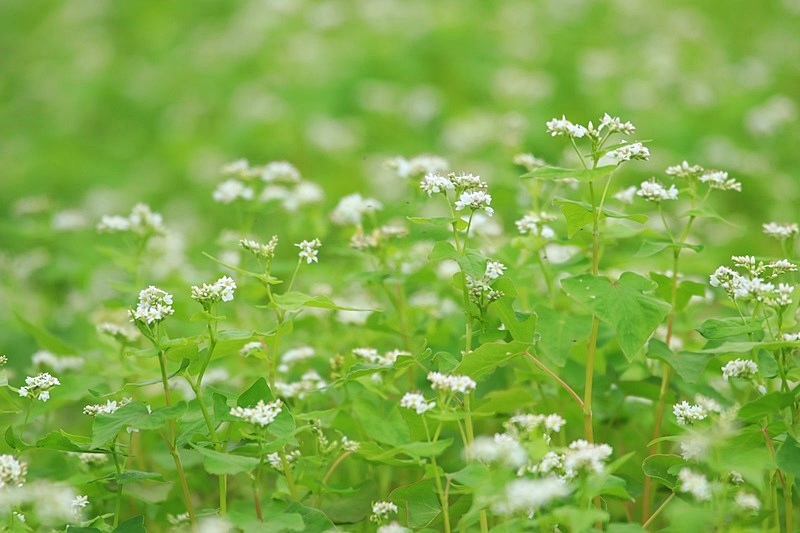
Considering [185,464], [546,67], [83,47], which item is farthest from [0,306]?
[83,47]

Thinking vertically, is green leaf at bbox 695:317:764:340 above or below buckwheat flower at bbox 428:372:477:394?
above

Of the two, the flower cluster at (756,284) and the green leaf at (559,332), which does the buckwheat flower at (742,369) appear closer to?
the flower cluster at (756,284)

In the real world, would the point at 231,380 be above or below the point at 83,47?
below

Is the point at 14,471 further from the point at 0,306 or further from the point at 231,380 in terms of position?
the point at 0,306

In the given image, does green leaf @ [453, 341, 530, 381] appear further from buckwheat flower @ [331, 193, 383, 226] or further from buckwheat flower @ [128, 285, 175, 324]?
buckwheat flower @ [331, 193, 383, 226]

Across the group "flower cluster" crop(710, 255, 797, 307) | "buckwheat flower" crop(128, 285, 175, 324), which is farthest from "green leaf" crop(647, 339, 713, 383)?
"buckwheat flower" crop(128, 285, 175, 324)

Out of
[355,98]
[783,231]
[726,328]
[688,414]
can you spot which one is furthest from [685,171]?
[355,98]
